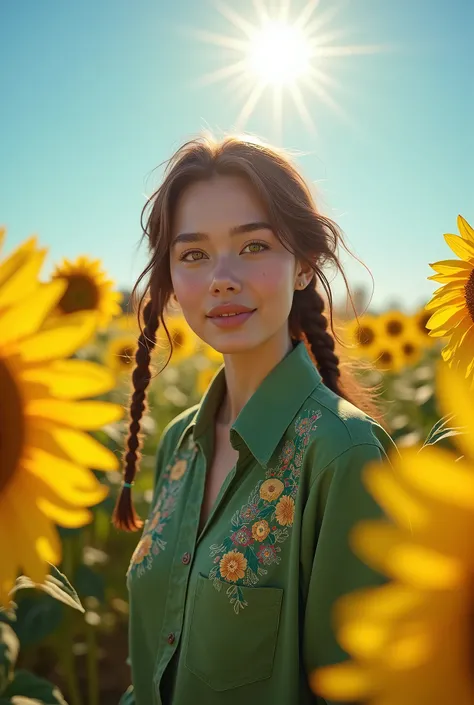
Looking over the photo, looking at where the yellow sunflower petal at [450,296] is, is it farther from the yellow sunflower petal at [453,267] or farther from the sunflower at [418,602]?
the sunflower at [418,602]

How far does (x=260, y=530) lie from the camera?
1.90 meters

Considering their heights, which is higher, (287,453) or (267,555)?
(287,453)

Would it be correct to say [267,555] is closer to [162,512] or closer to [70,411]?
[162,512]

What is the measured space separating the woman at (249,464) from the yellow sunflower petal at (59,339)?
46.4 inches

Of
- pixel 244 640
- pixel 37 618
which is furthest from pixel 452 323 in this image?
pixel 37 618

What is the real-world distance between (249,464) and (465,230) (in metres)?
0.99

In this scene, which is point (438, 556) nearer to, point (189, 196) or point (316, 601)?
point (316, 601)

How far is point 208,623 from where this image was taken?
6.22 feet

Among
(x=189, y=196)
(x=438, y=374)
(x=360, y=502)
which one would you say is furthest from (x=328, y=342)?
(x=438, y=374)

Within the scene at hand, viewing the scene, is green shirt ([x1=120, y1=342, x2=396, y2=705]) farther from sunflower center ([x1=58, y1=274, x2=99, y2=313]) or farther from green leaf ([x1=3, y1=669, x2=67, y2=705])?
sunflower center ([x1=58, y1=274, x2=99, y2=313])

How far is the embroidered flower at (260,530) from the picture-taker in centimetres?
189

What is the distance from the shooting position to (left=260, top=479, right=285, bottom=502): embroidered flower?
1.93 metres

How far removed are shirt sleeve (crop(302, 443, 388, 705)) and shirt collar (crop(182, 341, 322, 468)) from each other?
11.2 inches

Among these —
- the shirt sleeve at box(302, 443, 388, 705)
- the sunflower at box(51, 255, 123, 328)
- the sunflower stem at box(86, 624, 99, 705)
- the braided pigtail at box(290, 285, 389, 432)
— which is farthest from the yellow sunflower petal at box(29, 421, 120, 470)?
the sunflower at box(51, 255, 123, 328)
